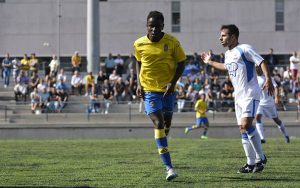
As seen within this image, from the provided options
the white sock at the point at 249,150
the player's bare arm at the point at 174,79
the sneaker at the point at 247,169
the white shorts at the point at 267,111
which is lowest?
the sneaker at the point at 247,169

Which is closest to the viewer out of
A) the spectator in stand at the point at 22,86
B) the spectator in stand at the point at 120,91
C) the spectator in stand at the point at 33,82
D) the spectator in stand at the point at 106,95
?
the spectator in stand at the point at 106,95

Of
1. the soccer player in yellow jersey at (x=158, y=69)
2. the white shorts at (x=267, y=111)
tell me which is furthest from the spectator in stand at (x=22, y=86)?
the soccer player in yellow jersey at (x=158, y=69)

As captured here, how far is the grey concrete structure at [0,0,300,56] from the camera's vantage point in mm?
50719

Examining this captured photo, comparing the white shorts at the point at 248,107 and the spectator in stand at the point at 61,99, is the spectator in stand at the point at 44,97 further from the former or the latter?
the white shorts at the point at 248,107

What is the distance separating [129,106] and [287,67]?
368 inches

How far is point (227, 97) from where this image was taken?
33.4 metres

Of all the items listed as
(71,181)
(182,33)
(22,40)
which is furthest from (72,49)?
(71,181)

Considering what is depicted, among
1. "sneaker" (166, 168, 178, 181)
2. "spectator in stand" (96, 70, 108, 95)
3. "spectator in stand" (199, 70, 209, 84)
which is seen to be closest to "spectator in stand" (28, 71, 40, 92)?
"spectator in stand" (96, 70, 108, 95)

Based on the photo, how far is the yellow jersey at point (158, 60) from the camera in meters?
11.5

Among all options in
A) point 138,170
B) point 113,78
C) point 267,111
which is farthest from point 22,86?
point 138,170

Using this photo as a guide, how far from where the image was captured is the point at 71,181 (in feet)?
35.1

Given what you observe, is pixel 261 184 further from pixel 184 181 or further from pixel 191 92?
pixel 191 92

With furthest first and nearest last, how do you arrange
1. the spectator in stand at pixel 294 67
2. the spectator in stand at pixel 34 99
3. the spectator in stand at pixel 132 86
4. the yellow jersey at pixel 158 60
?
the spectator in stand at pixel 294 67 < the spectator in stand at pixel 132 86 < the spectator in stand at pixel 34 99 < the yellow jersey at pixel 158 60

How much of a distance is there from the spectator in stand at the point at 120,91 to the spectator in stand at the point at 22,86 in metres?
4.30
